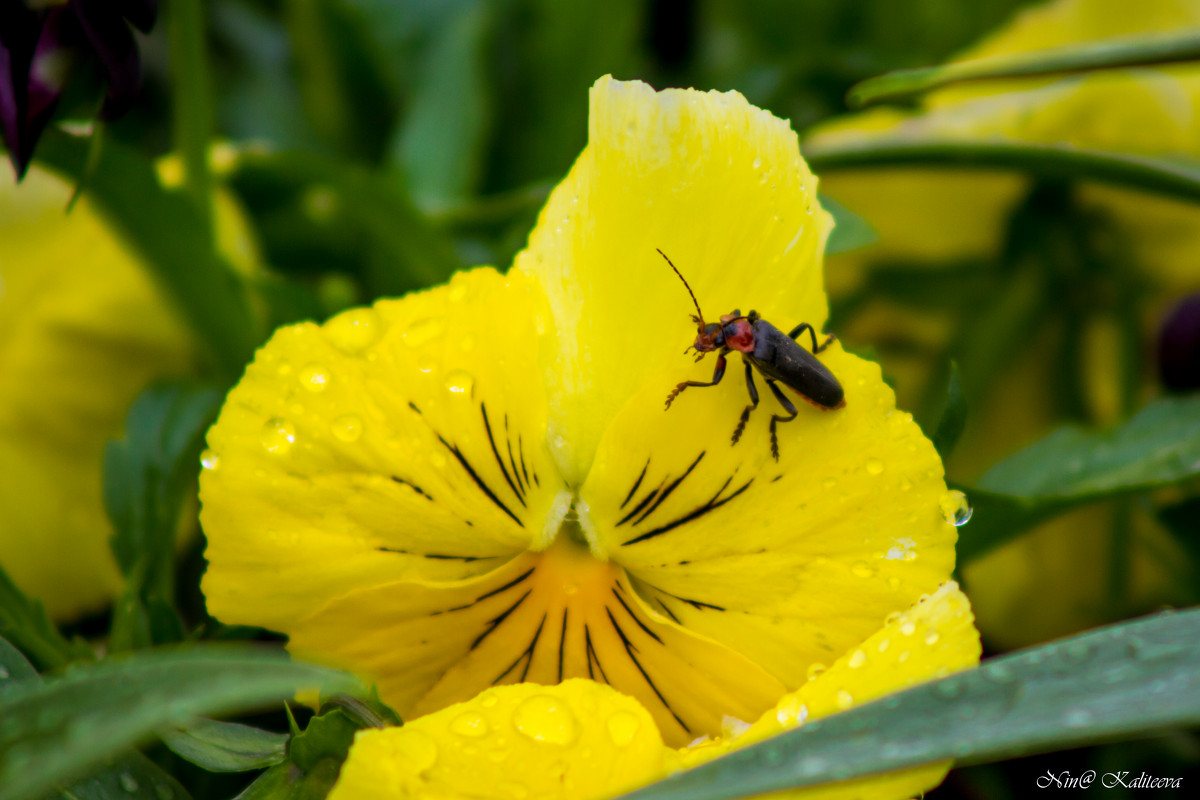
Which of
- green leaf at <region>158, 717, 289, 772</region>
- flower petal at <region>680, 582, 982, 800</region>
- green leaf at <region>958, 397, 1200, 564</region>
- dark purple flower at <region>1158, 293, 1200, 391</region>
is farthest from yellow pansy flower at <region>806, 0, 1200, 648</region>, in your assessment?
green leaf at <region>158, 717, 289, 772</region>

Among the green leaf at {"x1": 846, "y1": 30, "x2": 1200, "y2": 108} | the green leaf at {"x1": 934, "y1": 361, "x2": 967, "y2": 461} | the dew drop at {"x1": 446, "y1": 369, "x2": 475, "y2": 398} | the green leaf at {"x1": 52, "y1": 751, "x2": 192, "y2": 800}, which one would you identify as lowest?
the green leaf at {"x1": 52, "y1": 751, "x2": 192, "y2": 800}

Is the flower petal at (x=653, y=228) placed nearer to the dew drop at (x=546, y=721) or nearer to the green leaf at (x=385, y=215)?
the dew drop at (x=546, y=721)

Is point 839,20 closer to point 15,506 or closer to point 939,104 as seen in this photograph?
point 939,104

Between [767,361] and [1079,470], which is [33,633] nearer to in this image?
[767,361]

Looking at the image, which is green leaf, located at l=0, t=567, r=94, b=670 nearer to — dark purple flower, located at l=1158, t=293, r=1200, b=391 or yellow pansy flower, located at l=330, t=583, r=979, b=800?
yellow pansy flower, located at l=330, t=583, r=979, b=800

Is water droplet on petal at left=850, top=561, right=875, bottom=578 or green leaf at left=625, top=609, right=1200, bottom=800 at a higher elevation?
water droplet on petal at left=850, top=561, right=875, bottom=578

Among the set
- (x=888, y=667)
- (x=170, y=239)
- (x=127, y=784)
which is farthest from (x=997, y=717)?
(x=170, y=239)

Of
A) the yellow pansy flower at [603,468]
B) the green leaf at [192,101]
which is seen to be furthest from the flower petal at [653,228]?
the green leaf at [192,101]
